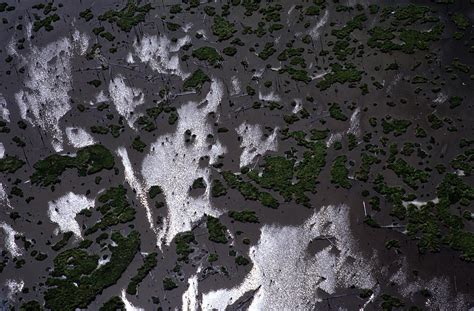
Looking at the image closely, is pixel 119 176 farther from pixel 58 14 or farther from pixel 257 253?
pixel 58 14

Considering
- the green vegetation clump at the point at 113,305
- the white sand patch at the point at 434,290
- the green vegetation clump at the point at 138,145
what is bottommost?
the white sand patch at the point at 434,290

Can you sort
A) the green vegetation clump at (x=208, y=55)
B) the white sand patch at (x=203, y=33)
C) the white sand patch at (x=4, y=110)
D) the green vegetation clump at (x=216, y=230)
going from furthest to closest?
1. the white sand patch at (x=203, y=33)
2. the green vegetation clump at (x=208, y=55)
3. the white sand patch at (x=4, y=110)
4. the green vegetation clump at (x=216, y=230)

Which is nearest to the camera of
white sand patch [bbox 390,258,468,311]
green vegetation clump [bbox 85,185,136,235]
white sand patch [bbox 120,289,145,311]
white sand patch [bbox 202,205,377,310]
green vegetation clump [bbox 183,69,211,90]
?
white sand patch [bbox 390,258,468,311]

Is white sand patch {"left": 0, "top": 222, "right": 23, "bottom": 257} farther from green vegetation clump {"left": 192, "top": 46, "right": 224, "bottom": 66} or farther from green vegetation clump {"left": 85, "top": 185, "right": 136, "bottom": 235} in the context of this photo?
green vegetation clump {"left": 192, "top": 46, "right": 224, "bottom": 66}

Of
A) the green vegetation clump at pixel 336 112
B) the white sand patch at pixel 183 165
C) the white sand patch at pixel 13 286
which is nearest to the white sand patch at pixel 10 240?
the white sand patch at pixel 13 286

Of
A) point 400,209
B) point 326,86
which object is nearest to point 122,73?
point 326,86

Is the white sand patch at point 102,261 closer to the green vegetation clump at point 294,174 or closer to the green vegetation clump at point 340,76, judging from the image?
the green vegetation clump at point 294,174

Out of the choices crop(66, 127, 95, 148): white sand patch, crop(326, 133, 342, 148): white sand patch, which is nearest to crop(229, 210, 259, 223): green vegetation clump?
crop(326, 133, 342, 148): white sand patch
